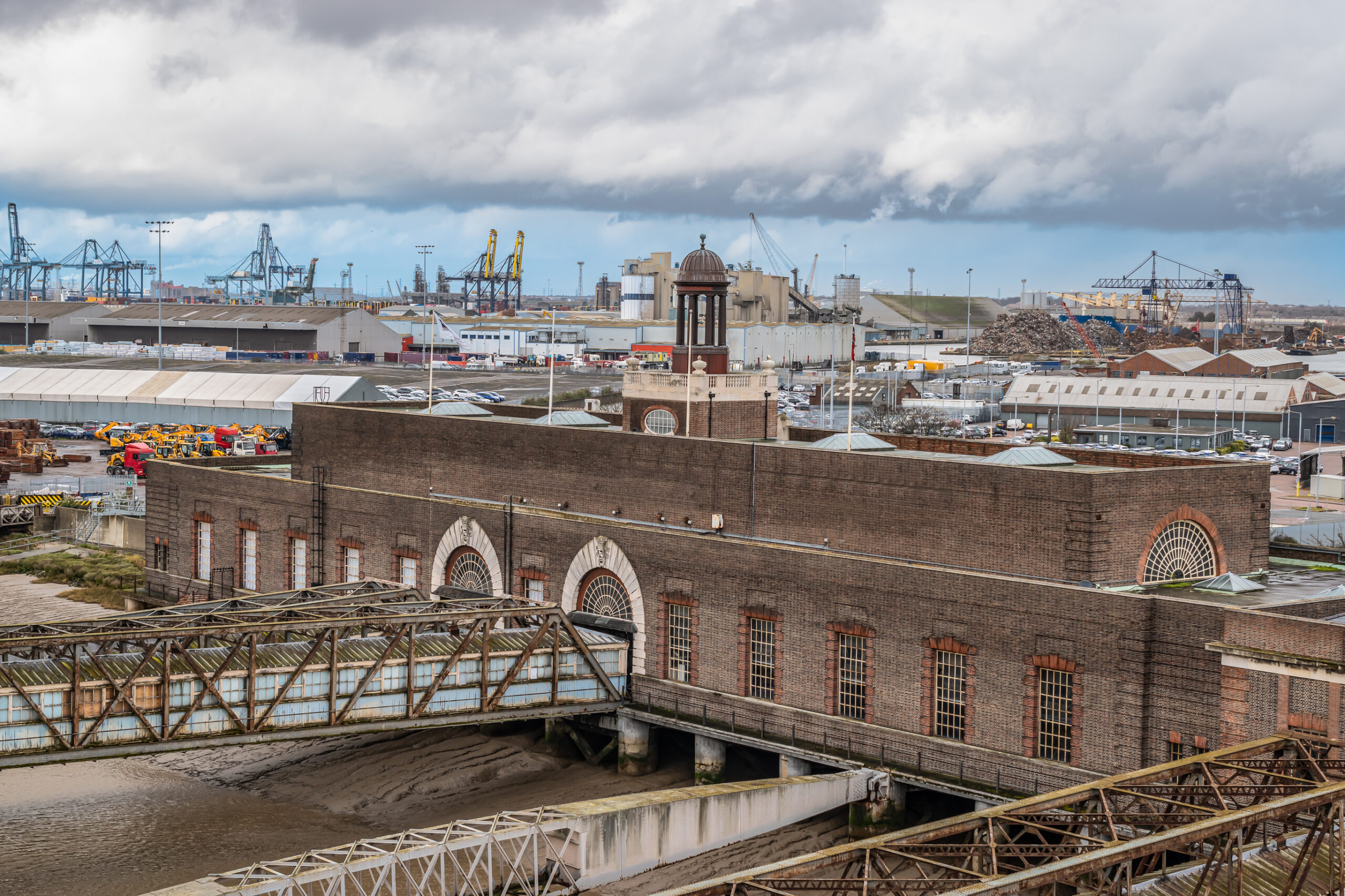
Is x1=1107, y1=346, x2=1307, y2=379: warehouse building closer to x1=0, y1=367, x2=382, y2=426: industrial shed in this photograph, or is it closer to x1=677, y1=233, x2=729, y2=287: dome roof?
x1=0, y1=367, x2=382, y2=426: industrial shed

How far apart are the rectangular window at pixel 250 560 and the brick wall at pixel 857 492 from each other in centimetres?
550

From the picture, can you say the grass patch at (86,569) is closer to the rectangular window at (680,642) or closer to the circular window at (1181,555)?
A: the rectangular window at (680,642)

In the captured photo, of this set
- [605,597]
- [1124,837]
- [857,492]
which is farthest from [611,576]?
[1124,837]

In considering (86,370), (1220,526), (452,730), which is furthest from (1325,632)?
(86,370)

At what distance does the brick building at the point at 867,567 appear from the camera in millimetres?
32750

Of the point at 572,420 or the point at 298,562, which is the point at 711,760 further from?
the point at 298,562

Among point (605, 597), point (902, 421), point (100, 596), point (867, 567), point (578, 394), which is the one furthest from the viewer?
point (578, 394)

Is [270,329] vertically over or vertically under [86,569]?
over

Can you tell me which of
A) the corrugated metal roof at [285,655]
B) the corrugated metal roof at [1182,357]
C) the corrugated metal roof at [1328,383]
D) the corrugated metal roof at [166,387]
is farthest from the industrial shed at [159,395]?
the corrugated metal roof at [1182,357]

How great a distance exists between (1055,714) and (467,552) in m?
20.0

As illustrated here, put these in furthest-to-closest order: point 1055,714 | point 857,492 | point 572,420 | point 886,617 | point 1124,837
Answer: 1. point 572,420
2. point 857,492
3. point 886,617
4. point 1055,714
5. point 1124,837

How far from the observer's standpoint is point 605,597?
4316cm

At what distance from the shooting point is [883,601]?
1425 inches

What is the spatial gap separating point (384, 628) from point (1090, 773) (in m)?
16.9
